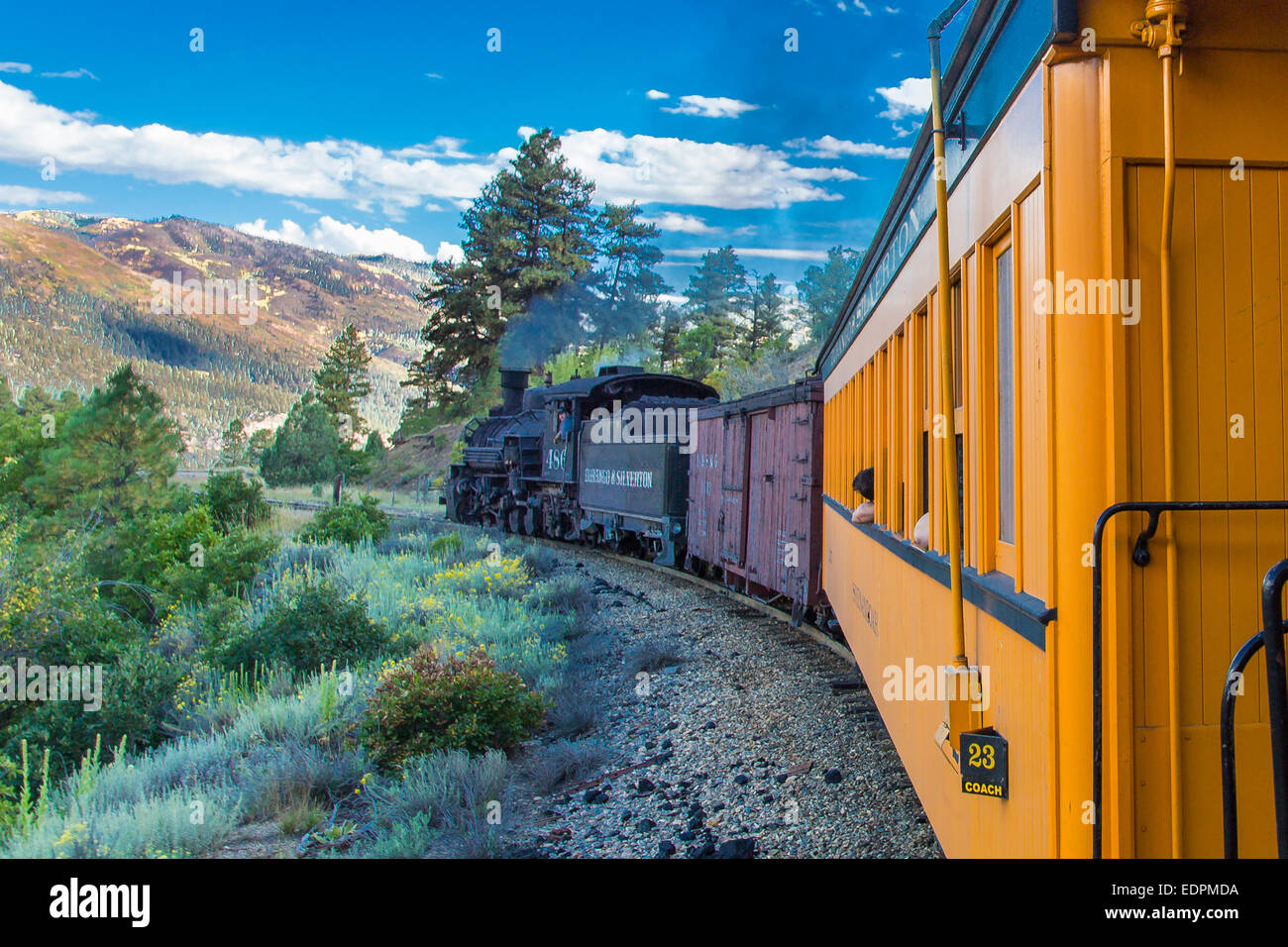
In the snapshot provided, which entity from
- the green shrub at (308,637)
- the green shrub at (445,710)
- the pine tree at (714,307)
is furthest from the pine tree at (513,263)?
the green shrub at (445,710)

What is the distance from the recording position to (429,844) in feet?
16.4

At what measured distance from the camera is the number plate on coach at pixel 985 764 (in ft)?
8.40

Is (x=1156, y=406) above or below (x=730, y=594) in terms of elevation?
above

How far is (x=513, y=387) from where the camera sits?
26031 mm

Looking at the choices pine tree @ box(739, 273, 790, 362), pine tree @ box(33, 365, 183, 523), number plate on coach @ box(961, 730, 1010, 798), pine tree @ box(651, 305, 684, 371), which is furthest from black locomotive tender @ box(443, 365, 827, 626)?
pine tree @ box(739, 273, 790, 362)

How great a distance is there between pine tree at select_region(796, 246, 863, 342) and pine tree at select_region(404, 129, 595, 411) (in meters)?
17.1

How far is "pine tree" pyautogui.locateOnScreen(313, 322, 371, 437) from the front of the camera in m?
55.6

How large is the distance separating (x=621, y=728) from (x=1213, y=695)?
5.45m

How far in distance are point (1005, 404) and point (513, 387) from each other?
946 inches

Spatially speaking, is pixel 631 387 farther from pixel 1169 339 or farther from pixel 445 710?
pixel 1169 339

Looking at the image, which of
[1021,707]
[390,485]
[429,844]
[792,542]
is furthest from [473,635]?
[390,485]

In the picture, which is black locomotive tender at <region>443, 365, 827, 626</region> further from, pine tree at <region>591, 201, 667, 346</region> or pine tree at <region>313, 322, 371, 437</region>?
pine tree at <region>313, 322, 371, 437</region>

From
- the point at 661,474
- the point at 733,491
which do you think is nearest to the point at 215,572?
the point at 661,474
